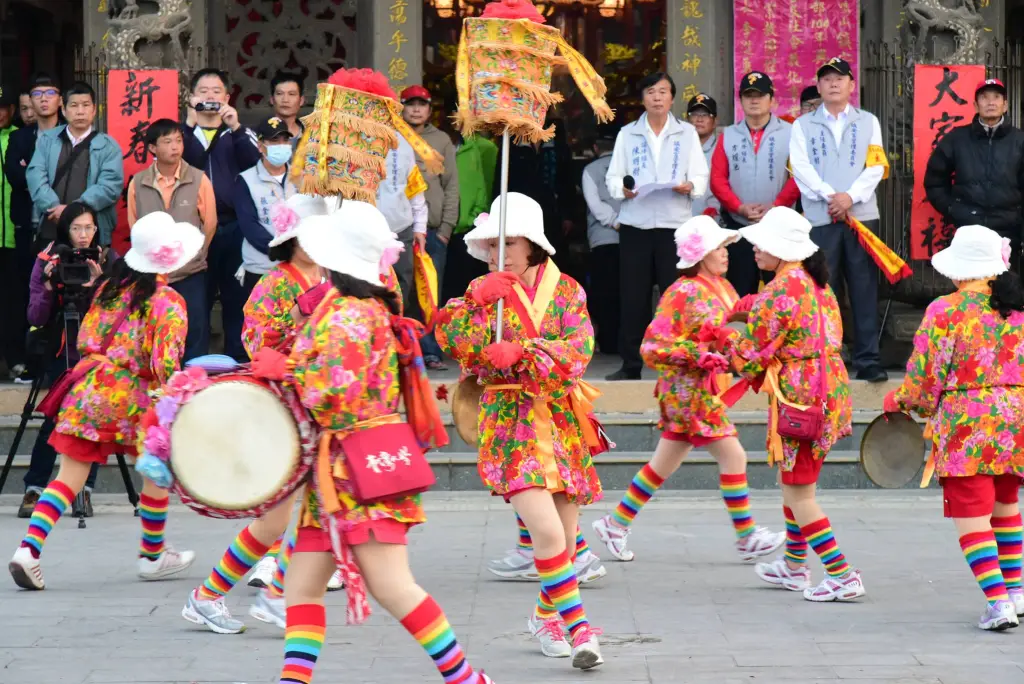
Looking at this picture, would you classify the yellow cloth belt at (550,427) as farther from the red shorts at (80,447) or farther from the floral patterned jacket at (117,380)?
the red shorts at (80,447)

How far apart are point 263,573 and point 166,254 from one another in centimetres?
159

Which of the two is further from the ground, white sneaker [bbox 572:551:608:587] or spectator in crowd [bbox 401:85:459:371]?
spectator in crowd [bbox 401:85:459:371]

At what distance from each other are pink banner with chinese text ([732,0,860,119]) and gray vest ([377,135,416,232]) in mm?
2744

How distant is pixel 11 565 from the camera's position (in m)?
7.52

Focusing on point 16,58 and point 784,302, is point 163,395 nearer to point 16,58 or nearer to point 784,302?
point 784,302

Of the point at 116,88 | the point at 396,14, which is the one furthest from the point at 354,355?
the point at 396,14

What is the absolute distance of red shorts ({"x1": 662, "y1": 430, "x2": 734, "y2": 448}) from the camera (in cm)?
807

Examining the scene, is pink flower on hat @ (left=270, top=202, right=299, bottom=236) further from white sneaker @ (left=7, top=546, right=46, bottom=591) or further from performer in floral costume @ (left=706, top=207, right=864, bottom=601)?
performer in floral costume @ (left=706, top=207, right=864, bottom=601)

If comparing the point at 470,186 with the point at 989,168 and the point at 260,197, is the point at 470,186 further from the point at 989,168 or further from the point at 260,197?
the point at 989,168

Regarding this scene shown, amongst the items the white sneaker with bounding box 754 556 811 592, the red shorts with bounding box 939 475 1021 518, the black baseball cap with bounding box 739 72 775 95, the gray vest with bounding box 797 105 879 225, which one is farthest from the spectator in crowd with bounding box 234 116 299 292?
the red shorts with bounding box 939 475 1021 518

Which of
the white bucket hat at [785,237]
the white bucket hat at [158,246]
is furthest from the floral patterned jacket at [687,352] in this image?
the white bucket hat at [158,246]

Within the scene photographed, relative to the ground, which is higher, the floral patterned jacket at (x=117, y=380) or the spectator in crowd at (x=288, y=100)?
the spectator in crowd at (x=288, y=100)

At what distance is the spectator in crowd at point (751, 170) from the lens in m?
11.2

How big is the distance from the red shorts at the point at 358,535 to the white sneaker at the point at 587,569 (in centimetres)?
275
